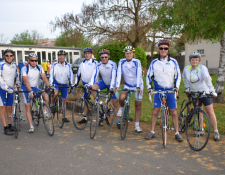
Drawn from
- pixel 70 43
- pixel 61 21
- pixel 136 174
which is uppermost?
pixel 61 21

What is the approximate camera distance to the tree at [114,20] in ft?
40.1

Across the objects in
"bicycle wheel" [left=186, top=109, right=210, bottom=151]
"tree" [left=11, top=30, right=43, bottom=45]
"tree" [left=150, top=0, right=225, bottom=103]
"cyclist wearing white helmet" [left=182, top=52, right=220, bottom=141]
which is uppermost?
"tree" [left=11, top=30, right=43, bottom=45]

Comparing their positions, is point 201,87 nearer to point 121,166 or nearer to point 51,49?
point 121,166

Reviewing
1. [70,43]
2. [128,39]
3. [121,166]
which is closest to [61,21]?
[70,43]

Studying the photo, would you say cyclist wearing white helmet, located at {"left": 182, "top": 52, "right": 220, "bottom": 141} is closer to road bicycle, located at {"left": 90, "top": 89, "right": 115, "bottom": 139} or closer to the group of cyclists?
the group of cyclists

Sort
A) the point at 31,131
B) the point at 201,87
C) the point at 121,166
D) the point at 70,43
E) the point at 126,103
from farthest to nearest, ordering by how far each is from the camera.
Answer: the point at 70,43
the point at 31,131
the point at 126,103
the point at 201,87
the point at 121,166

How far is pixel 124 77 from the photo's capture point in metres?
6.29

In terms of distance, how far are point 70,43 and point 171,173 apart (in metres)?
10.4

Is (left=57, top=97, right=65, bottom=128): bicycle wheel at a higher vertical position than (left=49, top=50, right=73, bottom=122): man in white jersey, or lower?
lower

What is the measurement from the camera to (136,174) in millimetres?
3814

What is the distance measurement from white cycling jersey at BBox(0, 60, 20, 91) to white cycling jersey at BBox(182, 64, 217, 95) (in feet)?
15.0

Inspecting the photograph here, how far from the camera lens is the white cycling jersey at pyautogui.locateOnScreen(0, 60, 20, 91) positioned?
6.27 meters

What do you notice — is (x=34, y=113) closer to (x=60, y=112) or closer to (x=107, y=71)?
(x=60, y=112)

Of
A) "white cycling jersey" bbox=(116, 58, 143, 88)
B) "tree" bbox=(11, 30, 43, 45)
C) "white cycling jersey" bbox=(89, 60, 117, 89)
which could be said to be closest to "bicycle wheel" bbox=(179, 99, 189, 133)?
"white cycling jersey" bbox=(116, 58, 143, 88)
